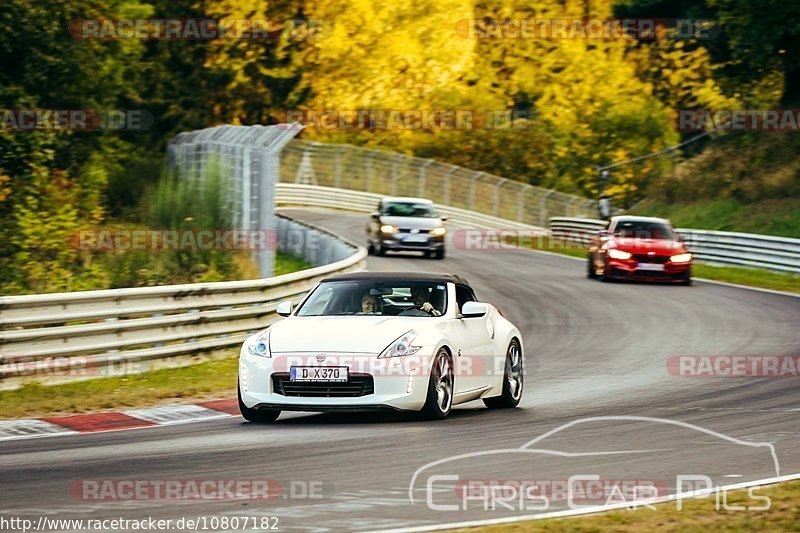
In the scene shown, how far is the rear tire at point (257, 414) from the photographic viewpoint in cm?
1196

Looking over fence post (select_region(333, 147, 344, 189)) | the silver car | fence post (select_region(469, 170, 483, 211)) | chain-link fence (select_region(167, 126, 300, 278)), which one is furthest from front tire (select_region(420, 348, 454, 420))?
fence post (select_region(469, 170, 483, 211))

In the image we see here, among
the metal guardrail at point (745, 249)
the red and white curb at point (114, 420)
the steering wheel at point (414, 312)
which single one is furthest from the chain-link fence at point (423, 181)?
the steering wheel at point (414, 312)

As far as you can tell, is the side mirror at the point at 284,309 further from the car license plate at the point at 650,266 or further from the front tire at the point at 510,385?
the car license plate at the point at 650,266

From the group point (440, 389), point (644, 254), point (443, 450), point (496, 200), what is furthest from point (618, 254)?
point (496, 200)

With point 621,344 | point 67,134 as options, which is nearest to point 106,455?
point 621,344

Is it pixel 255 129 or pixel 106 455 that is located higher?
pixel 255 129

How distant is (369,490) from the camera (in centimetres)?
846

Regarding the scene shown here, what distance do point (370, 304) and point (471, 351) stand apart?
996 millimetres

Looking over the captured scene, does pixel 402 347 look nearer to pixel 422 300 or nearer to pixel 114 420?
pixel 422 300

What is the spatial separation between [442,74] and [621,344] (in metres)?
46.4

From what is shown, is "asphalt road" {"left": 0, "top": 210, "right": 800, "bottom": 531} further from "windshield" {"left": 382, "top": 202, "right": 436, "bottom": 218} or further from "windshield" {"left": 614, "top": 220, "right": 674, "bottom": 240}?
"windshield" {"left": 382, "top": 202, "right": 436, "bottom": 218}

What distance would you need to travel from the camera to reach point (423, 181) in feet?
204

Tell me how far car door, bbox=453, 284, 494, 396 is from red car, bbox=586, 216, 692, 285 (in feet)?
56.6

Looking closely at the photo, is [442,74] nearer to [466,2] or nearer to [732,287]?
[466,2]
